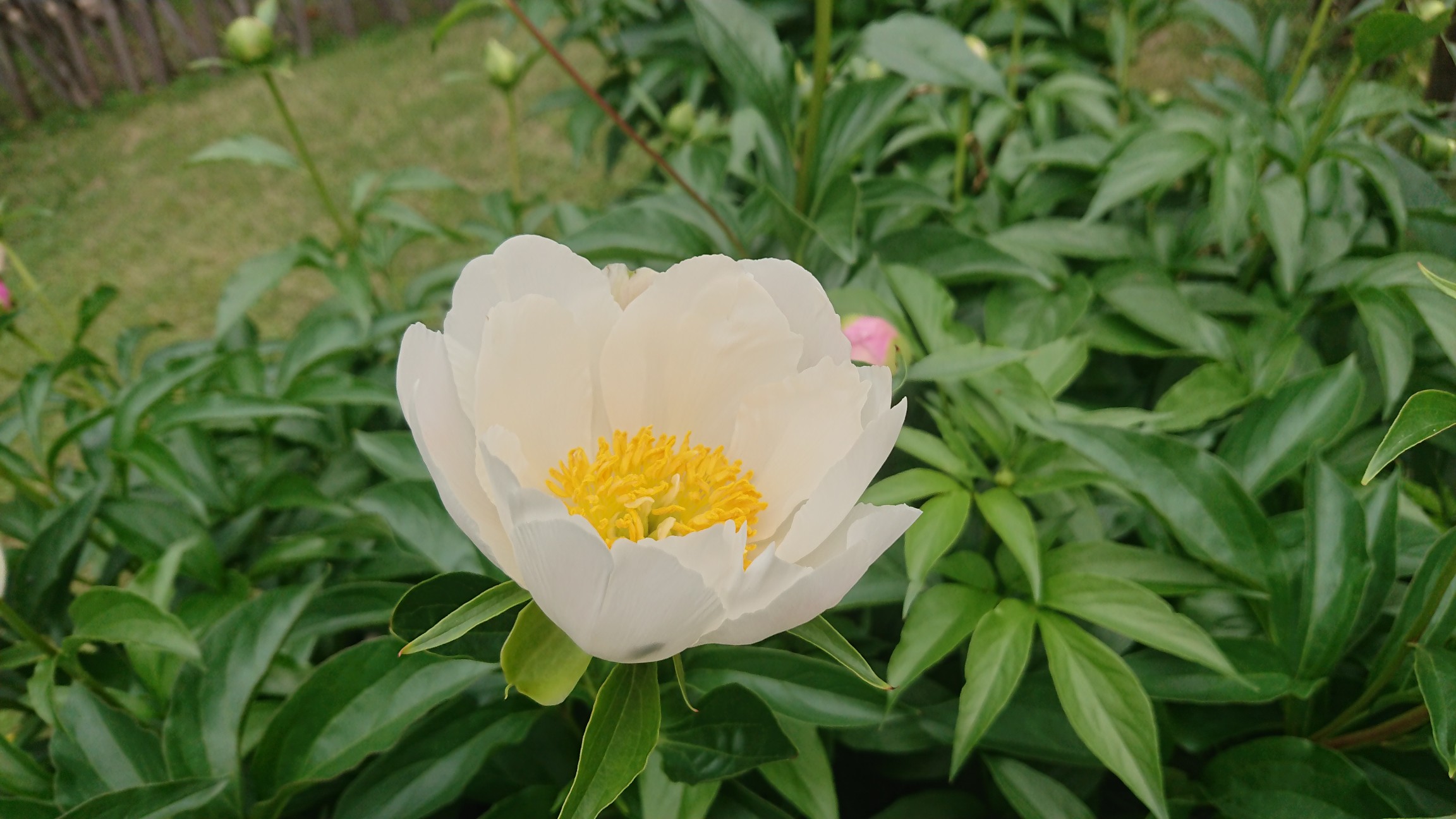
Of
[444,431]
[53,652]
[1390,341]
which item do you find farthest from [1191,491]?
[53,652]

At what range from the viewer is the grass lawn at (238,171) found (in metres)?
2.81

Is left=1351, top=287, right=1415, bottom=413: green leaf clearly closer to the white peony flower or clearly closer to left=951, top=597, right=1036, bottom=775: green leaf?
left=951, top=597, right=1036, bottom=775: green leaf

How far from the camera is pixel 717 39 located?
0.87 m

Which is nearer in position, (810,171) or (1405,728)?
(1405,728)

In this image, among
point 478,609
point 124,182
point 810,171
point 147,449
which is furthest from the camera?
point 124,182

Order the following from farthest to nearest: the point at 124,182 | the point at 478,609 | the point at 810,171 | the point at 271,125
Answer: the point at 271,125
the point at 124,182
the point at 810,171
the point at 478,609

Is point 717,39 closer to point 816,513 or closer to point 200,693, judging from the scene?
point 816,513

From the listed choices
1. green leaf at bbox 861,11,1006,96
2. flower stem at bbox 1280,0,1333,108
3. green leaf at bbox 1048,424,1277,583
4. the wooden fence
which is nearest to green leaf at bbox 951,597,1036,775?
green leaf at bbox 1048,424,1277,583

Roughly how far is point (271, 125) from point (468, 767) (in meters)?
3.87

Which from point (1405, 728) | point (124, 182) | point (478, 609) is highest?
point (478, 609)

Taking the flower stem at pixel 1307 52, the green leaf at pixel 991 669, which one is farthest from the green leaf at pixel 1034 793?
the flower stem at pixel 1307 52

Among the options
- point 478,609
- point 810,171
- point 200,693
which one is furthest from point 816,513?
point 810,171

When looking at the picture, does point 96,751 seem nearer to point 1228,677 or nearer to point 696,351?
point 696,351

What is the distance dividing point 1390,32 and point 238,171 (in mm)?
3682
